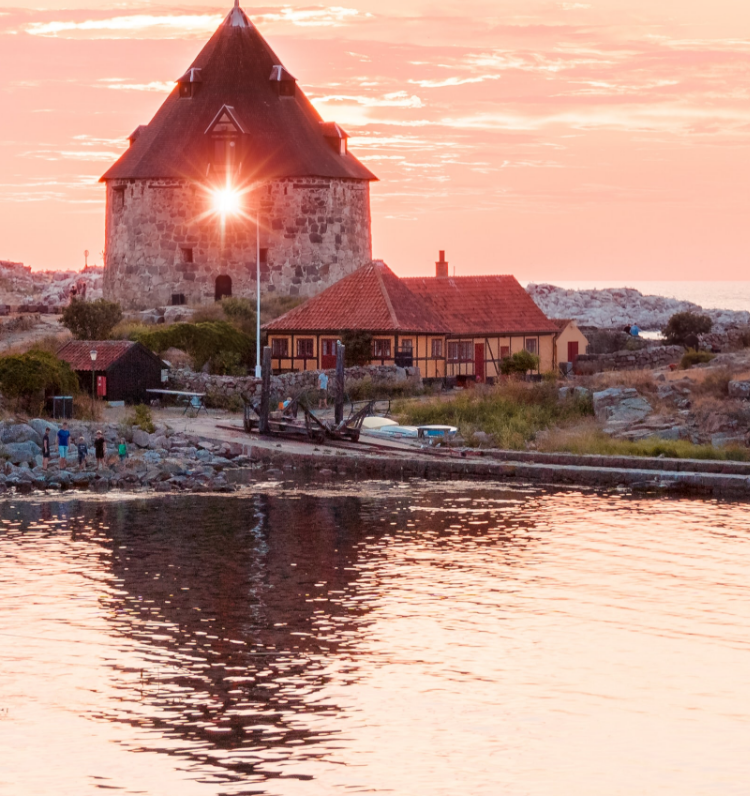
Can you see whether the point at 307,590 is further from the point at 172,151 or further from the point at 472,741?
the point at 172,151

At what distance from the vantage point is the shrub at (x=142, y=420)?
145 ft

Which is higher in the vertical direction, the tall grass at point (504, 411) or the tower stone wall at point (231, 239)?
the tower stone wall at point (231, 239)

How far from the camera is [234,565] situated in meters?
28.7

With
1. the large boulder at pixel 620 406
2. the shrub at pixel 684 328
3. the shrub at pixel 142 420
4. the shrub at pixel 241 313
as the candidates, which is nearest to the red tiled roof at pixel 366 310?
the shrub at pixel 241 313

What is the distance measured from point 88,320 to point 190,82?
69.1 ft

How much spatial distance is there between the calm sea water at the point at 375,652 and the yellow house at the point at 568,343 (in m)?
33.4

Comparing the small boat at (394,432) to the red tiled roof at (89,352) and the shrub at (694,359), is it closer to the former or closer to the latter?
the red tiled roof at (89,352)

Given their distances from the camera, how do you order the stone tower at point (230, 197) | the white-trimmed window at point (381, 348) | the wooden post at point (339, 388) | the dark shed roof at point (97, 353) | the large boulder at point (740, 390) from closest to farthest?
the wooden post at point (339, 388)
the large boulder at point (740, 390)
the dark shed roof at point (97, 353)
the white-trimmed window at point (381, 348)
the stone tower at point (230, 197)

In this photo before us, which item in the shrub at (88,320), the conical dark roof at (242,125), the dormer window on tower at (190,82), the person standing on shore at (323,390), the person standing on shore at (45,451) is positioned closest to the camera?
the person standing on shore at (45,451)

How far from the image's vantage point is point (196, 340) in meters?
58.9

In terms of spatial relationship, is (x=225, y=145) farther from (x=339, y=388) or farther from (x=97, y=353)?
(x=339, y=388)

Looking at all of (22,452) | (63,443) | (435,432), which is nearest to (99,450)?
(63,443)

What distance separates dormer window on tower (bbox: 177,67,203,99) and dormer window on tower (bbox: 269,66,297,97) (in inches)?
146

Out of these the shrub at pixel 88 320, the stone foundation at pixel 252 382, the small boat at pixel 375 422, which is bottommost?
the small boat at pixel 375 422
